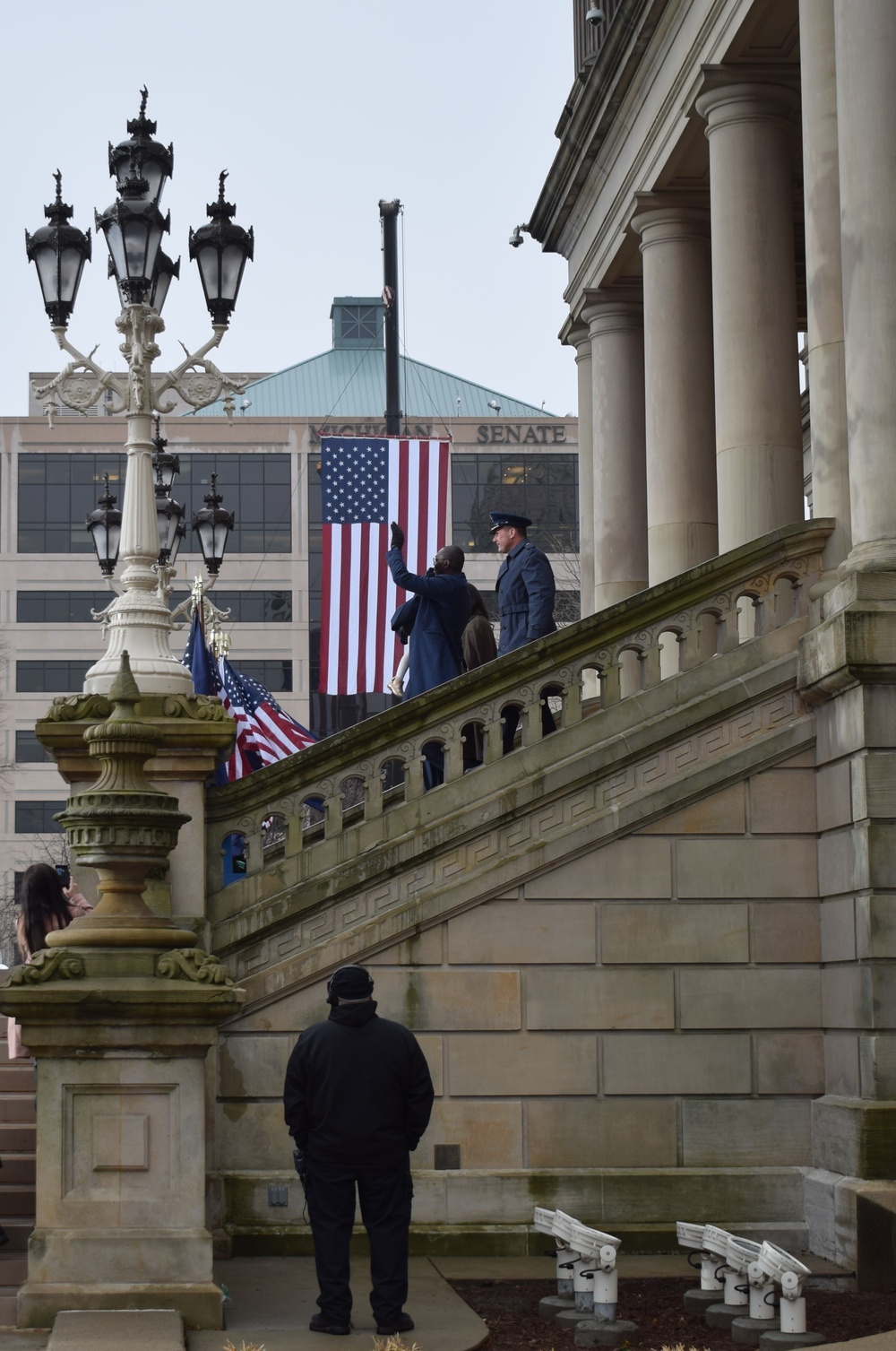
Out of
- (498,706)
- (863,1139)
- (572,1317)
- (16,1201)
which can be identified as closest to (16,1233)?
(16,1201)

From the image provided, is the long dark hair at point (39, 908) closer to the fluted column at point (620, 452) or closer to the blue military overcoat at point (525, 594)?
the blue military overcoat at point (525, 594)

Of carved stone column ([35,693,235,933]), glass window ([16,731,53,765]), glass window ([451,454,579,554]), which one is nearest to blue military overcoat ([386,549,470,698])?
carved stone column ([35,693,235,933])

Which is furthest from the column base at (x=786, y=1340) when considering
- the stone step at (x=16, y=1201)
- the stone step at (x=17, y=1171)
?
the stone step at (x=17, y=1171)

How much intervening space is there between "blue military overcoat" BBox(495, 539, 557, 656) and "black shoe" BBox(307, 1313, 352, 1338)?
20.2 ft

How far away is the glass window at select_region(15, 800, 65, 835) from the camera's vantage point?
3265 inches

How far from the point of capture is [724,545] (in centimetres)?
1675

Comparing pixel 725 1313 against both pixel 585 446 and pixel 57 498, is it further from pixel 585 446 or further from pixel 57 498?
pixel 57 498

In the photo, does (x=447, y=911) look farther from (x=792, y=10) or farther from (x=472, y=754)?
(x=792, y=10)

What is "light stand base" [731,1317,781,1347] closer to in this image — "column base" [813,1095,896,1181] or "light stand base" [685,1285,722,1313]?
"light stand base" [685,1285,722,1313]

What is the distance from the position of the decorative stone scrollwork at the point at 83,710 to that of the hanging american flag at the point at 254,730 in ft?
21.1

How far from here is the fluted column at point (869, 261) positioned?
1350cm

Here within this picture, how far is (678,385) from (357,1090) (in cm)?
1170

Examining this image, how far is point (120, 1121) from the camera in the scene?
33.6 feet

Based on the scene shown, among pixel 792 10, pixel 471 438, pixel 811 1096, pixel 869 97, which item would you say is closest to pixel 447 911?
pixel 811 1096
